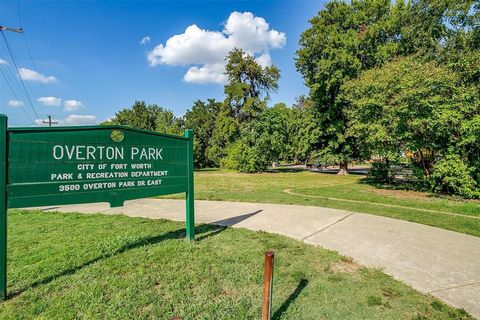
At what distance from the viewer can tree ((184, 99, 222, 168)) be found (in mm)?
45562

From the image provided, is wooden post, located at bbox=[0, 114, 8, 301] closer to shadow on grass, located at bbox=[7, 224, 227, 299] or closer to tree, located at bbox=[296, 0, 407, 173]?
shadow on grass, located at bbox=[7, 224, 227, 299]

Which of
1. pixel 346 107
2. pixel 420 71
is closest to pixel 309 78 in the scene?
pixel 346 107

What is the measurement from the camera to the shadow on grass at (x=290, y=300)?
265cm

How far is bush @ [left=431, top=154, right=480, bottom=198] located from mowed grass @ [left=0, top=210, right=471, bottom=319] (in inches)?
339

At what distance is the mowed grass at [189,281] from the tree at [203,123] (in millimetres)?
39616

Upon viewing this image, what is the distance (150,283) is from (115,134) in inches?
85.9

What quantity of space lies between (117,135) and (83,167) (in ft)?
2.20

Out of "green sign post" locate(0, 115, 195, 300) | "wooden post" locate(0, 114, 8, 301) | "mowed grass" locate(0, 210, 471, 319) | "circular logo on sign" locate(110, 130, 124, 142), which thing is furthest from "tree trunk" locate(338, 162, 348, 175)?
"wooden post" locate(0, 114, 8, 301)

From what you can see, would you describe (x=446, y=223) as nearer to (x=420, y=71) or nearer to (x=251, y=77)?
(x=420, y=71)

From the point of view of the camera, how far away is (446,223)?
6.08 meters

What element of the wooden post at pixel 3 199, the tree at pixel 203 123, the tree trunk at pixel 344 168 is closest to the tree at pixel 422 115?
the tree trunk at pixel 344 168

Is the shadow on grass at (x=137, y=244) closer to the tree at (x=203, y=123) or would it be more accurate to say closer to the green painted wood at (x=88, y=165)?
the green painted wood at (x=88, y=165)

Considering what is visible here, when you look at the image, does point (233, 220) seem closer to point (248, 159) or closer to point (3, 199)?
point (3, 199)

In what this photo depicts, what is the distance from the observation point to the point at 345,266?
3752mm
